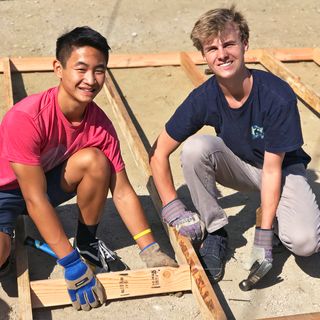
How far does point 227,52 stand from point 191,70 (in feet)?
9.58

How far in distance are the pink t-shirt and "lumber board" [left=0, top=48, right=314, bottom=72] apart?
320cm

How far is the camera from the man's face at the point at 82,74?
8.61 feet

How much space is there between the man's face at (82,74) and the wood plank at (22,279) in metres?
0.86

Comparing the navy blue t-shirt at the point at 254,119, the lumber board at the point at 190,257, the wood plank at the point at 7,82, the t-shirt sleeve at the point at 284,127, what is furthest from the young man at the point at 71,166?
the wood plank at the point at 7,82

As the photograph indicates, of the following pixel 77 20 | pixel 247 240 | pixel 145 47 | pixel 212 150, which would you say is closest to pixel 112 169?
pixel 212 150

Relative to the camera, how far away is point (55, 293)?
2.72m

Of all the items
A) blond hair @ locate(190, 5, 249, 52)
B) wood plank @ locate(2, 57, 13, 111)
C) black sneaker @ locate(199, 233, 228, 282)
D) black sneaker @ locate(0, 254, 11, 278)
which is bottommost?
black sneaker @ locate(199, 233, 228, 282)

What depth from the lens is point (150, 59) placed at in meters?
6.10

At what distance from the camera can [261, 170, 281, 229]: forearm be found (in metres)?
2.90

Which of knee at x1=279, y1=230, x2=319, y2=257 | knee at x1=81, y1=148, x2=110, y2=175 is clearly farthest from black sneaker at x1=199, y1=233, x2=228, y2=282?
knee at x1=81, y1=148, x2=110, y2=175

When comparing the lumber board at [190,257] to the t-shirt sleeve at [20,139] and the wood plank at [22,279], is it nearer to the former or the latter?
the wood plank at [22,279]

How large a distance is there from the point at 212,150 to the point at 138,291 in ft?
2.81

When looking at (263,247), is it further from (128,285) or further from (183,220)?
(128,285)

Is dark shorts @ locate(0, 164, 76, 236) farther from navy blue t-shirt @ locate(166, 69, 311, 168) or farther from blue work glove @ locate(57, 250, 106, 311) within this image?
navy blue t-shirt @ locate(166, 69, 311, 168)
